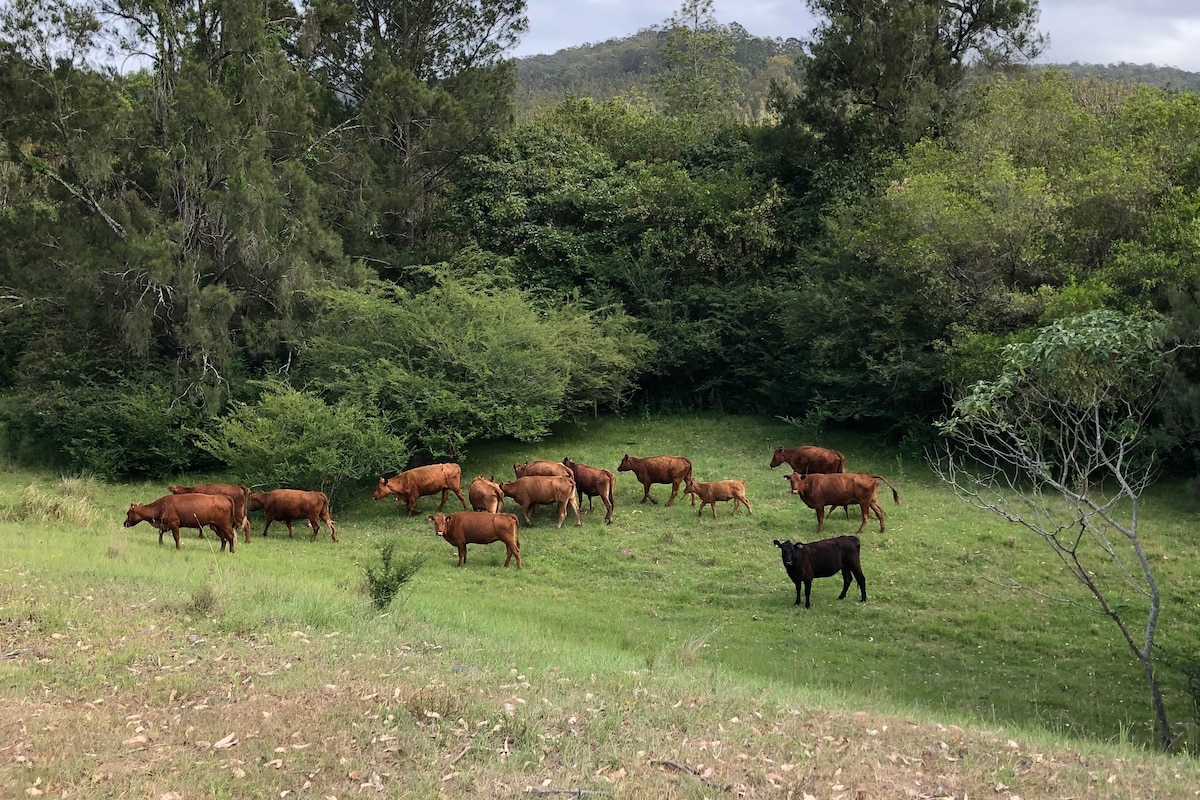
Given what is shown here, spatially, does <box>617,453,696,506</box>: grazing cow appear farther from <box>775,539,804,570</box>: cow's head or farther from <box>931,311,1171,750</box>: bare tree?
<box>931,311,1171,750</box>: bare tree

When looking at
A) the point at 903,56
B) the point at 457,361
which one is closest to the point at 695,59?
the point at 903,56

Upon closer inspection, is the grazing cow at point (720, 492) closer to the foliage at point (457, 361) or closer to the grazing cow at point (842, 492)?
the grazing cow at point (842, 492)

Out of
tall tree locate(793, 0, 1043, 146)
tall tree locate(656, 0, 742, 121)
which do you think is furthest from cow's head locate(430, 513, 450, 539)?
tall tree locate(656, 0, 742, 121)

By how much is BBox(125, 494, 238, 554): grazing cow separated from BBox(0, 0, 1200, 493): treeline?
4054 millimetres

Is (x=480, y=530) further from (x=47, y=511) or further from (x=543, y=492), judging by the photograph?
(x=47, y=511)

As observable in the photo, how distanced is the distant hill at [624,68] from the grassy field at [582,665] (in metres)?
50.7

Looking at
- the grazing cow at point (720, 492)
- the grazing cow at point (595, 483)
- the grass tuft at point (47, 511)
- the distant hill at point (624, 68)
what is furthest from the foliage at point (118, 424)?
the distant hill at point (624, 68)

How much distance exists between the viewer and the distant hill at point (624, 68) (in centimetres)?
7656

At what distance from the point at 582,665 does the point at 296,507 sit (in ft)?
38.5

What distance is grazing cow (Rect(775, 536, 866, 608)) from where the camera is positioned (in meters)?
14.4

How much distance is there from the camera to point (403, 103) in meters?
32.4

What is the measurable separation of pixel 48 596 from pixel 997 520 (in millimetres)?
17274

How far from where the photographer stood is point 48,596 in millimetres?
9656

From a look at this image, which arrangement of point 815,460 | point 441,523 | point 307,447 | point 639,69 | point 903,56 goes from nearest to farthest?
point 441,523 < point 307,447 < point 815,460 < point 903,56 < point 639,69
